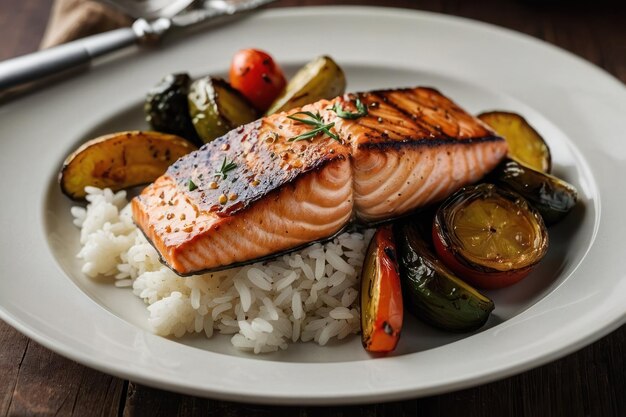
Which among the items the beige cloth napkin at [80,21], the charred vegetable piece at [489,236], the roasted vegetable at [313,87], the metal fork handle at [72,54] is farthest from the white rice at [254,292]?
the beige cloth napkin at [80,21]

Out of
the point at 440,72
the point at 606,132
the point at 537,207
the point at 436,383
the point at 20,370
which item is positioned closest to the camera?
the point at 436,383

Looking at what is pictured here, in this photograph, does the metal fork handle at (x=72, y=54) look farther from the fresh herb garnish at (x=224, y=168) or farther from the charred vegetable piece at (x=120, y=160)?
the fresh herb garnish at (x=224, y=168)

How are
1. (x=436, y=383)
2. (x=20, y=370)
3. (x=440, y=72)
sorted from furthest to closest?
(x=440, y=72) → (x=20, y=370) → (x=436, y=383)

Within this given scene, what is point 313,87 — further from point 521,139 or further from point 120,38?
point 120,38

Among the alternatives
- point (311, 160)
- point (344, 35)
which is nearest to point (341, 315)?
point (311, 160)

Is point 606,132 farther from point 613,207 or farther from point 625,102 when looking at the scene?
point 613,207

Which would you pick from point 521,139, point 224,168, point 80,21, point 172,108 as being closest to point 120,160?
point 172,108

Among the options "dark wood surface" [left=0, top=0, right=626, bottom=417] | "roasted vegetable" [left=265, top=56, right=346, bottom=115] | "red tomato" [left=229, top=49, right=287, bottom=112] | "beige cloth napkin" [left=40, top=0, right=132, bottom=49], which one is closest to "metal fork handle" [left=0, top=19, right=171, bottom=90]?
"beige cloth napkin" [left=40, top=0, right=132, bottom=49]
